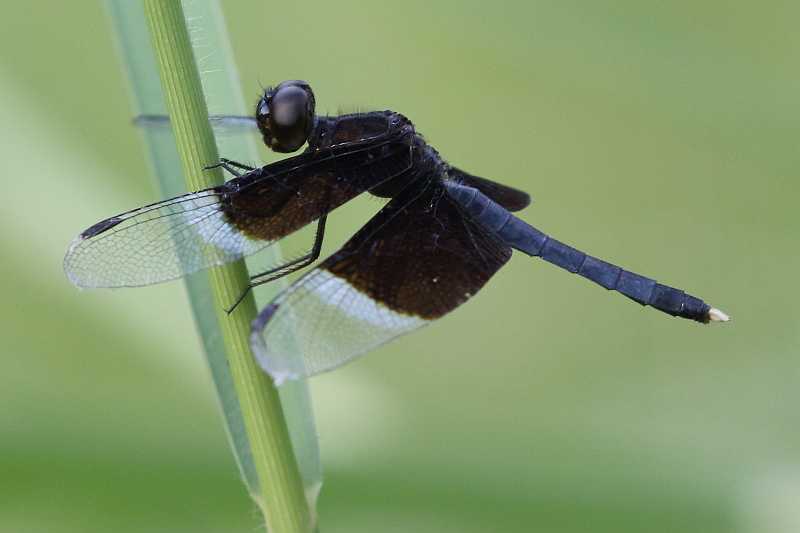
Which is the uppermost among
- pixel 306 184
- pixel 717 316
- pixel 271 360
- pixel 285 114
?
pixel 285 114

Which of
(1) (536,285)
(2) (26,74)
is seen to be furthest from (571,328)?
(2) (26,74)

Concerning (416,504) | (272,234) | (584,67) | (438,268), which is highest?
(584,67)

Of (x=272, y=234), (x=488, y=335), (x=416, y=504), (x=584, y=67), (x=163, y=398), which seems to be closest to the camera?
(x=272, y=234)

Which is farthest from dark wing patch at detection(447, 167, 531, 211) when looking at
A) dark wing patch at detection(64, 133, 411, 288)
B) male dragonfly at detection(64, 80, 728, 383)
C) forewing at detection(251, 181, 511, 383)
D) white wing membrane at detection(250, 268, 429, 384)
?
white wing membrane at detection(250, 268, 429, 384)

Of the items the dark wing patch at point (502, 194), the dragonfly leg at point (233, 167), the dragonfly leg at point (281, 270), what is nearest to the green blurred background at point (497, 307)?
the dark wing patch at point (502, 194)

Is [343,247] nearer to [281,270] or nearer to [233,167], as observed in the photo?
[281,270]

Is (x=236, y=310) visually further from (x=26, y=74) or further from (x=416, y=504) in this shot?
(x=26, y=74)

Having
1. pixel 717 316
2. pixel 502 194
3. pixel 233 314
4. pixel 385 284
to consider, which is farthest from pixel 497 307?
pixel 233 314
